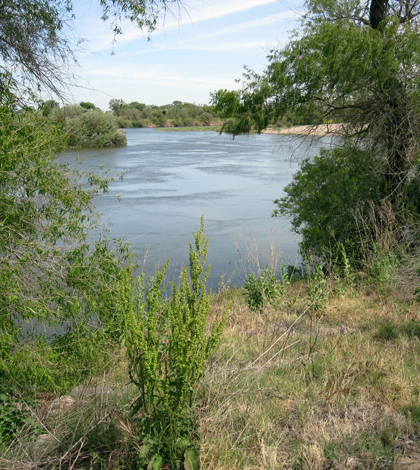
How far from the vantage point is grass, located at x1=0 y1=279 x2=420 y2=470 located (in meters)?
2.29

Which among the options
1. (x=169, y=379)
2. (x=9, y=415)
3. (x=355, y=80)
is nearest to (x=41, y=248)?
(x=9, y=415)

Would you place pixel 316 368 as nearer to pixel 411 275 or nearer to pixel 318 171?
pixel 411 275

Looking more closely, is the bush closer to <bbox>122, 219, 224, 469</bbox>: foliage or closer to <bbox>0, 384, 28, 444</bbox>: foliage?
<bbox>0, 384, 28, 444</bbox>: foliage

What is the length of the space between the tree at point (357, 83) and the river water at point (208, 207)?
969mm

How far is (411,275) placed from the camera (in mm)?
5867

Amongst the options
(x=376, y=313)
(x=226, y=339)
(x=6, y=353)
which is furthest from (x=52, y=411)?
(x=376, y=313)

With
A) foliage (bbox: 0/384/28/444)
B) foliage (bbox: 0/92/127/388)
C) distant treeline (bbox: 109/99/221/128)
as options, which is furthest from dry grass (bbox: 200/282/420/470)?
distant treeline (bbox: 109/99/221/128)

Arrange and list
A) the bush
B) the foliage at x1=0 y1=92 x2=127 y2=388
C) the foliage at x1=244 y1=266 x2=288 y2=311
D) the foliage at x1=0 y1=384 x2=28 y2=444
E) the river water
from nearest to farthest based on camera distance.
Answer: the foliage at x1=0 y1=384 x2=28 y2=444
the foliage at x1=0 y1=92 x2=127 y2=388
the foliage at x1=244 y1=266 x2=288 y2=311
the river water
the bush

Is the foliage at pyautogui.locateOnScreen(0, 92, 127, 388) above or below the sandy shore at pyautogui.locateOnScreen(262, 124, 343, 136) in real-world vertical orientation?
below

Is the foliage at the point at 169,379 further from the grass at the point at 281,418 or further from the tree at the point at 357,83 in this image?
the tree at the point at 357,83

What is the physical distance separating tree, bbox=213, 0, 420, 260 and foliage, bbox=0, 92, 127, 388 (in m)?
4.83

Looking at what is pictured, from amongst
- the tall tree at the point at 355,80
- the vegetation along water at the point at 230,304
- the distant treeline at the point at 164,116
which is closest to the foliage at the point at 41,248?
the vegetation along water at the point at 230,304

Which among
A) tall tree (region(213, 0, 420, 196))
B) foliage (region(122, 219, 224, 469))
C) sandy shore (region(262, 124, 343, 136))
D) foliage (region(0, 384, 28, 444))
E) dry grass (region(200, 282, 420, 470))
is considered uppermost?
tall tree (region(213, 0, 420, 196))

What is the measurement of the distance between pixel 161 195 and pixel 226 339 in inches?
494
